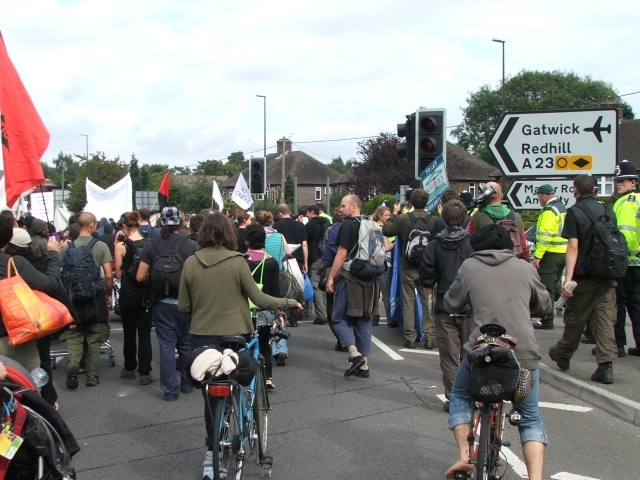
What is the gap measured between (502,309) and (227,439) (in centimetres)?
190

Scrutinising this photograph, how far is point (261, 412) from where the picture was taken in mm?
5262

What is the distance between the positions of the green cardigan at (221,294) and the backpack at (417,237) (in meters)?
4.48

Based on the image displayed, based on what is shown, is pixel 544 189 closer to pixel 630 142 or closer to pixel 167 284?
pixel 167 284

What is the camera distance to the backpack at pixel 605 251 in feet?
23.1

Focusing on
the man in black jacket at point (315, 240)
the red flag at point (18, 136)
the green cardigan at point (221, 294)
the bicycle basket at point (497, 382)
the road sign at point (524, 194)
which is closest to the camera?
the bicycle basket at point (497, 382)

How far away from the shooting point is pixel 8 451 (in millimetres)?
3184

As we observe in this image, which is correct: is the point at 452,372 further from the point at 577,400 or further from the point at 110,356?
the point at 110,356

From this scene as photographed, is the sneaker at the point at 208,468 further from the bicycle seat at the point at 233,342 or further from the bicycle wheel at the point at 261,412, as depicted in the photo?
the bicycle seat at the point at 233,342

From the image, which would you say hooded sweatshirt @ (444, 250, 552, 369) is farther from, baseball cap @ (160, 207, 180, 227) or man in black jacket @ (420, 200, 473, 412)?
baseball cap @ (160, 207, 180, 227)

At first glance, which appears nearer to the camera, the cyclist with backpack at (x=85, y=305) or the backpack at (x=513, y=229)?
the cyclist with backpack at (x=85, y=305)

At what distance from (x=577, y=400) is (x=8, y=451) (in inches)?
220

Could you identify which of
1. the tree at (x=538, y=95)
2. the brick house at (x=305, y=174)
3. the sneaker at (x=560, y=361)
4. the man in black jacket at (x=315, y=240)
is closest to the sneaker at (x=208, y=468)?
the sneaker at (x=560, y=361)

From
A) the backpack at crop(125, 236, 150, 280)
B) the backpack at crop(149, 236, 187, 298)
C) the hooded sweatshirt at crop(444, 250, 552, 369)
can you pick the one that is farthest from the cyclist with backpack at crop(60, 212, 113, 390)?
the hooded sweatshirt at crop(444, 250, 552, 369)

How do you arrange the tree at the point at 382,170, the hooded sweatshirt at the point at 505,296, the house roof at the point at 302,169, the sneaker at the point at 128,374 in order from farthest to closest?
the house roof at the point at 302,169 → the tree at the point at 382,170 → the sneaker at the point at 128,374 → the hooded sweatshirt at the point at 505,296
